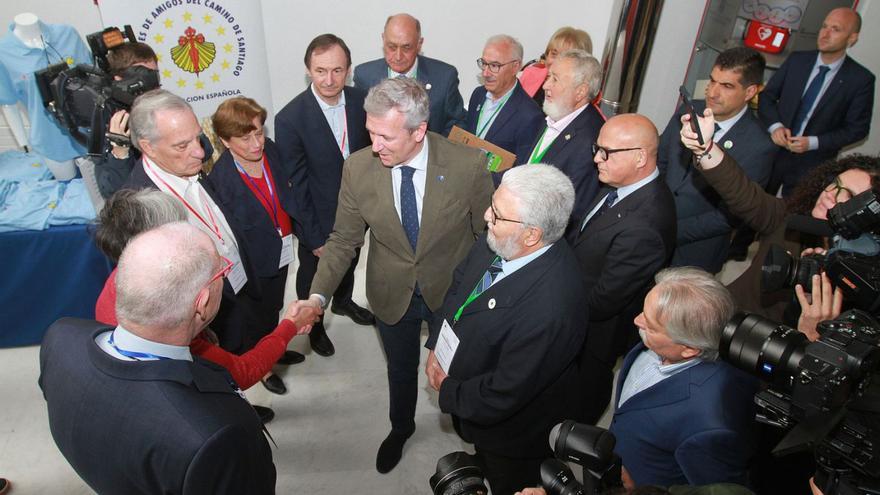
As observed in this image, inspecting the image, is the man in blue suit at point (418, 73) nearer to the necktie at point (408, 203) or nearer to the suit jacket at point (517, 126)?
the suit jacket at point (517, 126)

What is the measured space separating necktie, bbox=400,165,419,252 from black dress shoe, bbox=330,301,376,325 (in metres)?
1.54

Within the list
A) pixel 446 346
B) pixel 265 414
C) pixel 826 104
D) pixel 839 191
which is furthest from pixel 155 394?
pixel 826 104

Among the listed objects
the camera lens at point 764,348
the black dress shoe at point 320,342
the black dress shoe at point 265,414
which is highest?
the camera lens at point 764,348

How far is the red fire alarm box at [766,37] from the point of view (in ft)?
15.6

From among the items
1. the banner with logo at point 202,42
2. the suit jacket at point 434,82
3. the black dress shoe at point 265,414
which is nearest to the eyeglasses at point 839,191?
the suit jacket at point 434,82

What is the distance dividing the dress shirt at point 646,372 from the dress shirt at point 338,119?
224 cm

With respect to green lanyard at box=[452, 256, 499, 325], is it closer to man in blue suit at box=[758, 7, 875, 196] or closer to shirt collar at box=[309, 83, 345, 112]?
shirt collar at box=[309, 83, 345, 112]

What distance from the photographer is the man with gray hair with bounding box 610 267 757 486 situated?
1507 millimetres

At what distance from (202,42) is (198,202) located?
2.37 meters

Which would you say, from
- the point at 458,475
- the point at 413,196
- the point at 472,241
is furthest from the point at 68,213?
the point at 458,475

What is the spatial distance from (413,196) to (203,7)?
2830 millimetres

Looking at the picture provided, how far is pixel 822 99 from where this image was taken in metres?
3.99

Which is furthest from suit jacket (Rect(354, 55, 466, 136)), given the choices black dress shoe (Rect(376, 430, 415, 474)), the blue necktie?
the blue necktie

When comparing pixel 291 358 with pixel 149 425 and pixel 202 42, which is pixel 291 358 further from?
pixel 202 42
